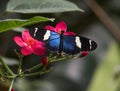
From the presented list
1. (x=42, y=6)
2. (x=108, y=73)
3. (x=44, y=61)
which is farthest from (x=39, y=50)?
(x=108, y=73)

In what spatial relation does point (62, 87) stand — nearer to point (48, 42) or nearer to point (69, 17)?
point (69, 17)

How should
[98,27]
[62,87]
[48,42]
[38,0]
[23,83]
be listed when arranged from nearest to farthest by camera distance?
[48,42] → [38,0] → [23,83] → [62,87] → [98,27]

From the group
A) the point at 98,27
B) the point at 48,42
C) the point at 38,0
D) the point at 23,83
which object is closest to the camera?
the point at 48,42

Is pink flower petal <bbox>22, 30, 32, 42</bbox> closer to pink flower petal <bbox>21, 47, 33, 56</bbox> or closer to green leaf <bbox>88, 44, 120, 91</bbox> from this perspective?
pink flower petal <bbox>21, 47, 33, 56</bbox>

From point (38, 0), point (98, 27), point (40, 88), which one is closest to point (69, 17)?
point (98, 27)

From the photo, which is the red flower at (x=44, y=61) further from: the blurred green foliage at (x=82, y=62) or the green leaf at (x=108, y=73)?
the green leaf at (x=108, y=73)

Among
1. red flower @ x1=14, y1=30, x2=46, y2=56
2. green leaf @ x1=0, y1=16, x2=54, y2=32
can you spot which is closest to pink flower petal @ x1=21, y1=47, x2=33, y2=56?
red flower @ x1=14, y1=30, x2=46, y2=56
